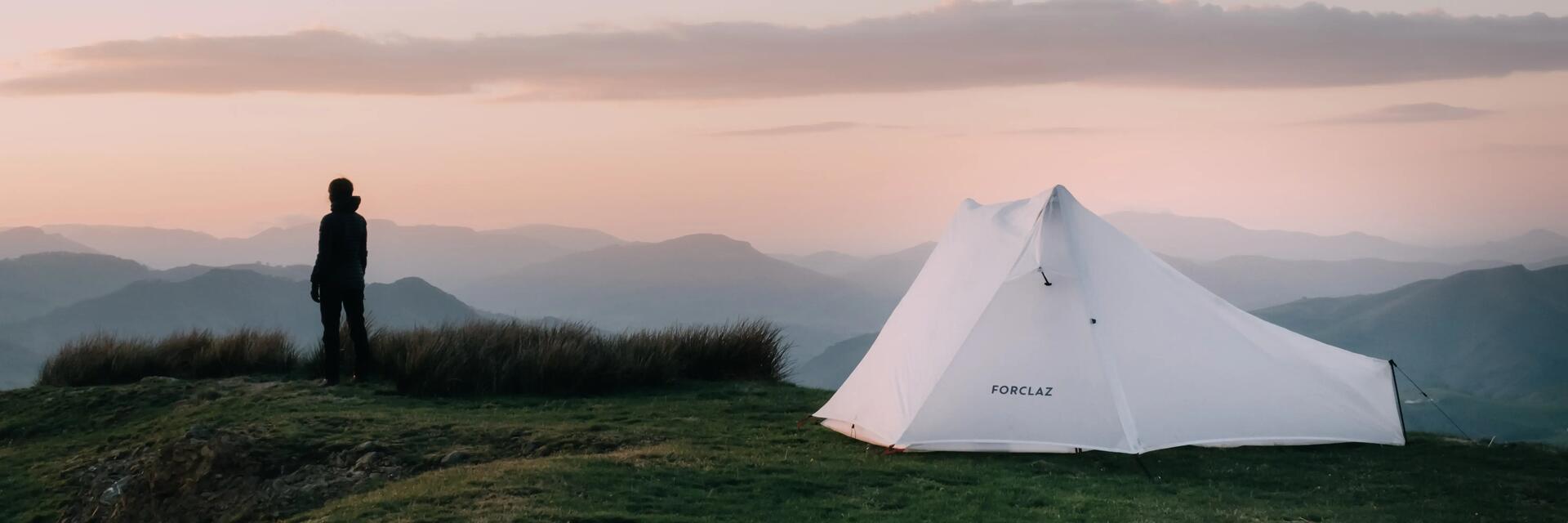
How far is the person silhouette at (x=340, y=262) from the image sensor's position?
14023 millimetres

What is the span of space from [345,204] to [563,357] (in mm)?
3165

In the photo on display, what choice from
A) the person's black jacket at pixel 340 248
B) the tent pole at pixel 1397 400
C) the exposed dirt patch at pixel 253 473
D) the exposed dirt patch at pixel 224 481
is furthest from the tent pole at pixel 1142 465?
the person's black jacket at pixel 340 248

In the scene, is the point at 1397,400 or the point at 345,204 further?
the point at 345,204

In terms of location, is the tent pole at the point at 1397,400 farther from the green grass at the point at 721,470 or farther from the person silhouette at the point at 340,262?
the person silhouette at the point at 340,262

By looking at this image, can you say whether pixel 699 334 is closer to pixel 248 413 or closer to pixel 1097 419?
pixel 248 413

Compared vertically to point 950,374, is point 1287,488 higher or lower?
lower

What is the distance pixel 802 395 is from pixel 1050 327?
14.5ft

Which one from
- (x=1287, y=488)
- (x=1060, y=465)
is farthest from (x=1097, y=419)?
(x=1287, y=488)

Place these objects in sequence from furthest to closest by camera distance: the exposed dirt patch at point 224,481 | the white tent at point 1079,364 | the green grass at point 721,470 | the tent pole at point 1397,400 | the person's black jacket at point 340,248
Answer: the person's black jacket at point 340,248 < the tent pole at point 1397,400 < the white tent at point 1079,364 < the exposed dirt patch at point 224,481 < the green grass at point 721,470

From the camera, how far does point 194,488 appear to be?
1045 centimetres

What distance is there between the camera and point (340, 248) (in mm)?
14094

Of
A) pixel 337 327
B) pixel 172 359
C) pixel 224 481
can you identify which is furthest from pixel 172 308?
pixel 224 481

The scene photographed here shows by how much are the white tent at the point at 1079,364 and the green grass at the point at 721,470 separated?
0.25 metres

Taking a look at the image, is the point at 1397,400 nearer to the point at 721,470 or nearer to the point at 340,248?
the point at 721,470
